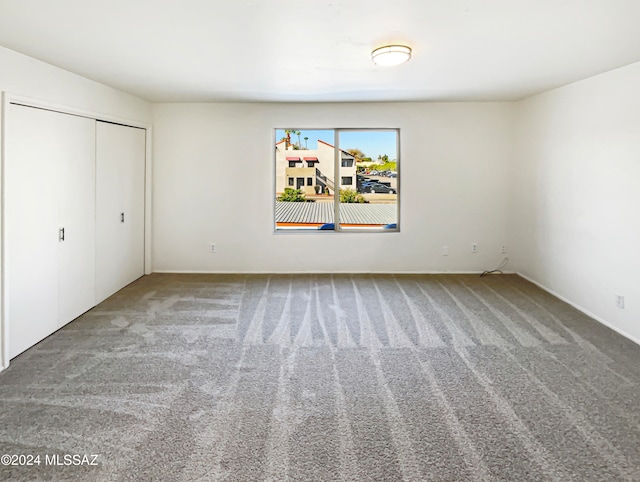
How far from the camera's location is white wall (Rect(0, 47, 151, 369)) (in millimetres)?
3031

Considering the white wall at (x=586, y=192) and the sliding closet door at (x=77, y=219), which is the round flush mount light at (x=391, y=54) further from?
the sliding closet door at (x=77, y=219)

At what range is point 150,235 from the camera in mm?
5711

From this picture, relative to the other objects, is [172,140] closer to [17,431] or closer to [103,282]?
[103,282]

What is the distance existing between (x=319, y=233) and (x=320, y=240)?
0.10 meters

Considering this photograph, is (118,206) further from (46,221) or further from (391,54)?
(391,54)

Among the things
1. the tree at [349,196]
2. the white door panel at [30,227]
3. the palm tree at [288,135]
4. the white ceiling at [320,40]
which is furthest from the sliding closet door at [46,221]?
the tree at [349,196]

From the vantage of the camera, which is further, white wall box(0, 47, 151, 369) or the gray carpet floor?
white wall box(0, 47, 151, 369)

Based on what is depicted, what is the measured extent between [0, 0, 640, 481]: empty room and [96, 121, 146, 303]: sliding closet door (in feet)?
0.14

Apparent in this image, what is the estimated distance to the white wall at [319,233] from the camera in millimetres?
5680

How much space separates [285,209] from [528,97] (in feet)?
11.9

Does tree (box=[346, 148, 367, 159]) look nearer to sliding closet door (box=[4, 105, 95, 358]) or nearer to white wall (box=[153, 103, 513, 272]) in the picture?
white wall (box=[153, 103, 513, 272])

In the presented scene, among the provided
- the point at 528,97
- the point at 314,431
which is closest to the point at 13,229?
the point at 314,431

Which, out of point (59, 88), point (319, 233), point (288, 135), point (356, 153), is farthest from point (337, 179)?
point (59, 88)

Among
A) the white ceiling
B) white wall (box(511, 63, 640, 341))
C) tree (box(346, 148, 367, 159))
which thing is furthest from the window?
white wall (box(511, 63, 640, 341))
